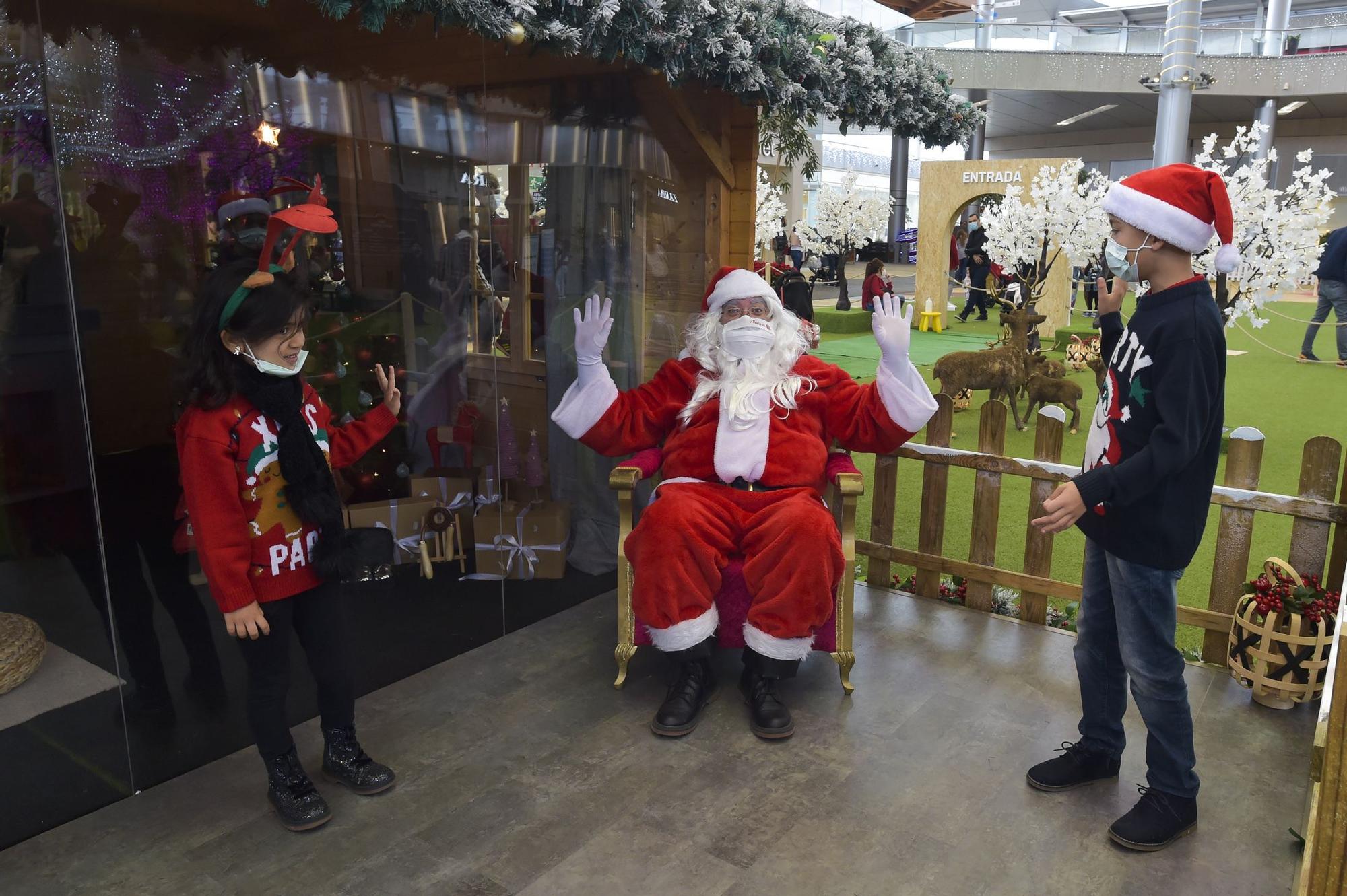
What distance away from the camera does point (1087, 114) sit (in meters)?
24.0

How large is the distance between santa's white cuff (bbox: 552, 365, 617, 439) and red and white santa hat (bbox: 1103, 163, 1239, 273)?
5.60 ft

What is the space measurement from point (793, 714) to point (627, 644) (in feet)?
1.99

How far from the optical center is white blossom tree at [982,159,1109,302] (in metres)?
7.71

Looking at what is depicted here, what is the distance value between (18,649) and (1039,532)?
3.41 metres

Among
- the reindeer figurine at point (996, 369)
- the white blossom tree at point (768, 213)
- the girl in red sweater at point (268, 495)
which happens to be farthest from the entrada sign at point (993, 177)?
the girl in red sweater at point (268, 495)

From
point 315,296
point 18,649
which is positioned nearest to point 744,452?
point 315,296

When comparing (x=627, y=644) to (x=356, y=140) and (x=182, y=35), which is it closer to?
(x=356, y=140)

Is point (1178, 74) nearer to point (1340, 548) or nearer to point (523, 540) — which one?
point (1340, 548)

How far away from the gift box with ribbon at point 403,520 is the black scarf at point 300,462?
739mm

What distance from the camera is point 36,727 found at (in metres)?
2.39

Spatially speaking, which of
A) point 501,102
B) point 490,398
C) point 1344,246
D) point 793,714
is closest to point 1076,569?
point 793,714

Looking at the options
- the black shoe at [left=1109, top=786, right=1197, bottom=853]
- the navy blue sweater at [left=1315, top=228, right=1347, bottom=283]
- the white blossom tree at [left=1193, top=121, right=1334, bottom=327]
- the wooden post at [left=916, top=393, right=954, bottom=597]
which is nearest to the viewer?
the black shoe at [left=1109, top=786, right=1197, bottom=853]

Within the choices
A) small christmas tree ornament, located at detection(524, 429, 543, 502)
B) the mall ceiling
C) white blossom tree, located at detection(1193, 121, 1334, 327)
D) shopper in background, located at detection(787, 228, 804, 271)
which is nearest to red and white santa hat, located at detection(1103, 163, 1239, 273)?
small christmas tree ornament, located at detection(524, 429, 543, 502)

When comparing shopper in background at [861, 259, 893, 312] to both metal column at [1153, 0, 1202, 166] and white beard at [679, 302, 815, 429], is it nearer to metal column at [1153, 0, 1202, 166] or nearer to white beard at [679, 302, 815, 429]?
metal column at [1153, 0, 1202, 166]
